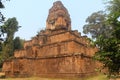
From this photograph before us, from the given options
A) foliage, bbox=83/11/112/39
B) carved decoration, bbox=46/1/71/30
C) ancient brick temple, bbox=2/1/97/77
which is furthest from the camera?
foliage, bbox=83/11/112/39

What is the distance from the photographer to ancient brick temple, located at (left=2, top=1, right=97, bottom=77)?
22.8 m

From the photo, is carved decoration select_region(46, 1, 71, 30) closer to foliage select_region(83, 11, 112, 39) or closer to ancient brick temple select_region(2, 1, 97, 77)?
ancient brick temple select_region(2, 1, 97, 77)

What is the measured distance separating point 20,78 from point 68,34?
9080mm

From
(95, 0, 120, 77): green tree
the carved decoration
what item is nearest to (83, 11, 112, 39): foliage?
the carved decoration

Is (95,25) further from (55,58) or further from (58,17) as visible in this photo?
(55,58)

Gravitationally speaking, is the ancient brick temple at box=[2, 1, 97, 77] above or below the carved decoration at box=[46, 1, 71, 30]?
below

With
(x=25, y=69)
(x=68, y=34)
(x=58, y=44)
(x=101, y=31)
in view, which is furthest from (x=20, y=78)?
(x=101, y=31)

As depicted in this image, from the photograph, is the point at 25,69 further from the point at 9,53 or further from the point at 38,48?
the point at 9,53

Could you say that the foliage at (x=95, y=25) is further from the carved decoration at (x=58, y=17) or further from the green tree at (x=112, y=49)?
the green tree at (x=112, y=49)

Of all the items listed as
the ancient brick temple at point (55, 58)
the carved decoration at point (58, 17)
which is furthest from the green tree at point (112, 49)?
the carved decoration at point (58, 17)

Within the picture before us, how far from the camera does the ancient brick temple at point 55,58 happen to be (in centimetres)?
2283

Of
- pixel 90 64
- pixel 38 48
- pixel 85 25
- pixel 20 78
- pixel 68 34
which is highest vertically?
pixel 85 25

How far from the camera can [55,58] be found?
24672 millimetres

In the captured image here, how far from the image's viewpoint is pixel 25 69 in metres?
26.4
